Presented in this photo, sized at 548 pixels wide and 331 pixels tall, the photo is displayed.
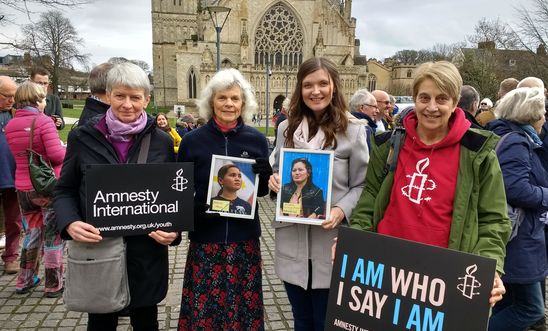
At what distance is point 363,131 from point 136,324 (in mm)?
2289

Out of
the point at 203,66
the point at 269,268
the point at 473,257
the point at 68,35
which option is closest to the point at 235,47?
the point at 203,66

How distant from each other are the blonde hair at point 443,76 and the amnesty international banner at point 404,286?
0.92 meters

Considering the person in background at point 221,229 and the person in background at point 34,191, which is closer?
the person in background at point 221,229

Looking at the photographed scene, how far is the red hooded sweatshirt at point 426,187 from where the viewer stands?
220 cm

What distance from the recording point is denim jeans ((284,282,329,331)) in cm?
278

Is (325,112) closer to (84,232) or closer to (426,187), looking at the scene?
(426,187)

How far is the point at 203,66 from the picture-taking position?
143 feet

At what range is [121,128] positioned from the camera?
2.64 m

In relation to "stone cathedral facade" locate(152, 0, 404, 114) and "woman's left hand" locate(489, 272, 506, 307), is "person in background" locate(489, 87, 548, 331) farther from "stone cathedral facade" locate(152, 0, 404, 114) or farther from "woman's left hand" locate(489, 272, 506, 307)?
"stone cathedral facade" locate(152, 0, 404, 114)

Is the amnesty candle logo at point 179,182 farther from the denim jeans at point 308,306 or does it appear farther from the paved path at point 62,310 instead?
the paved path at point 62,310

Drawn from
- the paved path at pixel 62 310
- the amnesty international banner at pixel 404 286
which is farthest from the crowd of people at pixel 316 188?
the paved path at pixel 62 310

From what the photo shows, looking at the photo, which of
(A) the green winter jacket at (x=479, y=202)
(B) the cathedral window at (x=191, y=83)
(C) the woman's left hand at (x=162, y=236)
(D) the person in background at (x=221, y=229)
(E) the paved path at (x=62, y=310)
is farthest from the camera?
(B) the cathedral window at (x=191, y=83)

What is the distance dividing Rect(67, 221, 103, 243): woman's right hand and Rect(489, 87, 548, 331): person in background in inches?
119

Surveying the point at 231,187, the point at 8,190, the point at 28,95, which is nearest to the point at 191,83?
the point at 8,190
